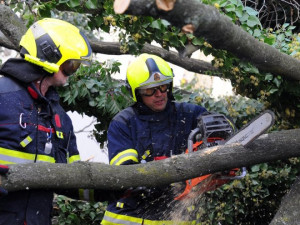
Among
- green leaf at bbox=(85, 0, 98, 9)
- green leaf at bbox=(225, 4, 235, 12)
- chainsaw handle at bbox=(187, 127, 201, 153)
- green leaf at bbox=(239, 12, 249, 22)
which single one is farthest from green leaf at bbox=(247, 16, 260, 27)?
chainsaw handle at bbox=(187, 127, 201, 153)

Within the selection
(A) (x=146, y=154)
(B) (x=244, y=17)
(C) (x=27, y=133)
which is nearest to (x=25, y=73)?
(C) (x=27, y=133)

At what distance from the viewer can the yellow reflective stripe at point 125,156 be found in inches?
168

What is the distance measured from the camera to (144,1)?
8.52 feet

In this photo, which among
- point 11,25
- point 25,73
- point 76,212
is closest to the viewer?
point 25,73

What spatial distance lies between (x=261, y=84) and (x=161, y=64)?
3.60ft

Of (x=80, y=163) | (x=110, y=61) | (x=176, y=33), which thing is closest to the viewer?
(x=80, y=163)

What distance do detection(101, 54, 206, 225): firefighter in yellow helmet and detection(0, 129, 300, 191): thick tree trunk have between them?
0.64 m

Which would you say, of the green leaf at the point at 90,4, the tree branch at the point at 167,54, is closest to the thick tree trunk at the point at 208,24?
the green leaf at the point at 90,4

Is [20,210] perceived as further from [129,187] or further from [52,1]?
[52,1]

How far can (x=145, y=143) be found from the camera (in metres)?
4.44

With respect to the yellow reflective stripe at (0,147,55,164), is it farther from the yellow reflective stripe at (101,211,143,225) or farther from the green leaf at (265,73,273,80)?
the green leaf at (265,73,273,80)

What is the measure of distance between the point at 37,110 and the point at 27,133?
0.17 metres

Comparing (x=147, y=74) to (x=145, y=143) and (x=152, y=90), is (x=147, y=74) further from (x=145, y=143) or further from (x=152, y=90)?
(x=145, y=143)

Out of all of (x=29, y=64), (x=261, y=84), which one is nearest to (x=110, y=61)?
(x=261, y=84)
